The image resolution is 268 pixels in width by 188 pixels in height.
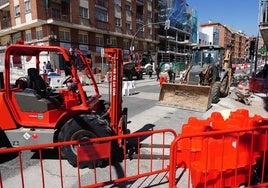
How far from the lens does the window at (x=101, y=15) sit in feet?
105

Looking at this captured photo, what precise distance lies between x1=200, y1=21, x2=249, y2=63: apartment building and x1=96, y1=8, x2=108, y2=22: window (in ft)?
161

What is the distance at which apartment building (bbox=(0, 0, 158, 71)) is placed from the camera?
2592 centimetres

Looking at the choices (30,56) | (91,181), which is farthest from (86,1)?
(91,181)

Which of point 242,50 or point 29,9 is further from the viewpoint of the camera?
point 242,50

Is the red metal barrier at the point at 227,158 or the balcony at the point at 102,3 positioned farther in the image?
the balcony at the point at 102,3

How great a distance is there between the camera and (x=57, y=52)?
465 centimetres

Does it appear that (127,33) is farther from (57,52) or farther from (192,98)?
(57,52)

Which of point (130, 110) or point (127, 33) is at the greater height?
point (127, 33)

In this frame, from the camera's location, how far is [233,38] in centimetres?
11481

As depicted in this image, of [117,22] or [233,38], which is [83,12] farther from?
[233,38]

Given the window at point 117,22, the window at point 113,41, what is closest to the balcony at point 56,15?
the window at point 113,41

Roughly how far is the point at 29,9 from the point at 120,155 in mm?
26015

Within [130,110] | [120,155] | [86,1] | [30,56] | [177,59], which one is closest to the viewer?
[120,155]

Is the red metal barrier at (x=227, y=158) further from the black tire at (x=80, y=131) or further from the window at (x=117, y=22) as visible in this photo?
the window at (x=117, y=22)
